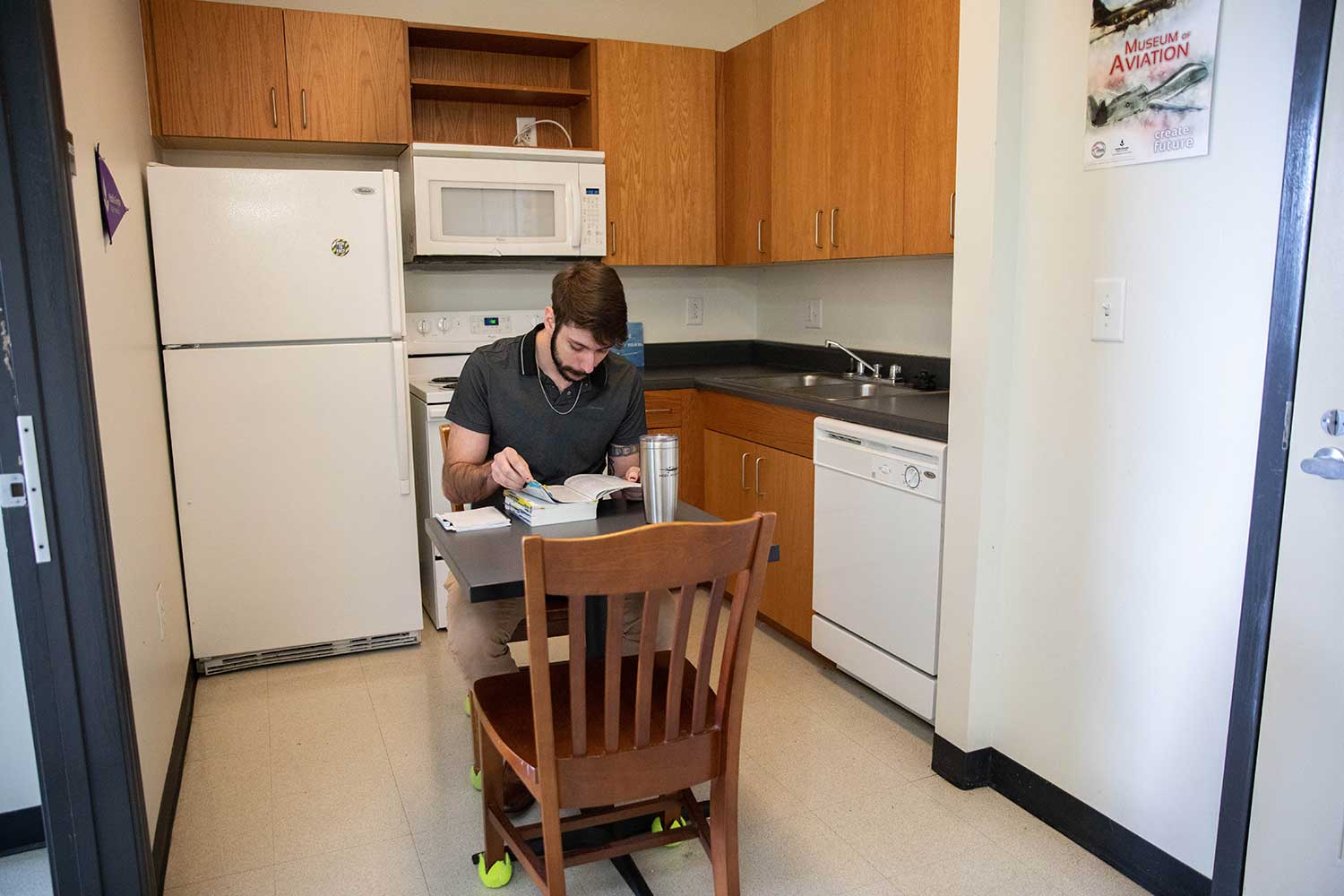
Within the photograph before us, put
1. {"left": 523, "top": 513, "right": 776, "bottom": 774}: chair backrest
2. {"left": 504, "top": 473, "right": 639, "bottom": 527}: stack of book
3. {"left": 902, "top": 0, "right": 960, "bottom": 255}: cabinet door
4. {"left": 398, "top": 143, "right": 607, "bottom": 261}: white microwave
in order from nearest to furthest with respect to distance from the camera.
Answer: {"left": 523, "top": 513, "right": 776, "bottom": 774}: chair backrest → {"left": 504, "top": 473, "right": 639, "bottom": 527}: stack of book → {"left": 902, "top": 0, "right": 960, "bottom": 255}: cabinet door → {"left": 398, "top": 143, "right": 607, "bottom": 261}: white microwave

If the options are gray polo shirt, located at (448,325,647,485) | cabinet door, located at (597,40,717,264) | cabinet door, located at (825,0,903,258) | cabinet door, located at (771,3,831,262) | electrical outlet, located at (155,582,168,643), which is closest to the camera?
gray polo shirt, located at (448,325,647,485)

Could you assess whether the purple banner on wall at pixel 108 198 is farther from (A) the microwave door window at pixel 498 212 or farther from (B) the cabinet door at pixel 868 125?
(B) the cabinet door at pixel 868 125

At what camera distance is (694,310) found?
434 cm

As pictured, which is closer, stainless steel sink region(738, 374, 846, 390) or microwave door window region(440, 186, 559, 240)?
microwave door window region(440, 186, 559, 240)

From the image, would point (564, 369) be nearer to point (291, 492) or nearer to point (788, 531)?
point (788, 531)

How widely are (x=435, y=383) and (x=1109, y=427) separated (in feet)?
8.13

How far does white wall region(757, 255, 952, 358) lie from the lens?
10.9 ft

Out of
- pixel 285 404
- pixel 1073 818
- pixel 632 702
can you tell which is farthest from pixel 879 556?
pixel 285 404

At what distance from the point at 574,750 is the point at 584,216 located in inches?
99.1

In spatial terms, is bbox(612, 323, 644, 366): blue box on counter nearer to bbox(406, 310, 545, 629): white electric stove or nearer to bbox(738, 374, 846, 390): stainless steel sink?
bbox(406, 310, 545, 629): white electric stove

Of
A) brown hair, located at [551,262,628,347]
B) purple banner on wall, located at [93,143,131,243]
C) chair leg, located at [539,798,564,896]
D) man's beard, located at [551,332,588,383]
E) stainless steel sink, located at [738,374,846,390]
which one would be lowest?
chair leg, located at [539,798,564,896]

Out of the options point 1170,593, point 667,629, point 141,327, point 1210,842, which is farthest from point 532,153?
point 1210,842

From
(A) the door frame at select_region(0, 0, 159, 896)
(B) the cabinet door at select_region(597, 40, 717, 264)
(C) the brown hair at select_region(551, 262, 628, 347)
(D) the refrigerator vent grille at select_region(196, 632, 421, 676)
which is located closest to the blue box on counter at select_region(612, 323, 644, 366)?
(B) the cabinet door at select_region(597, 40, 717, 264)

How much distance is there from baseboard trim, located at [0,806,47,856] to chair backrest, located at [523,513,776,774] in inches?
55.9
